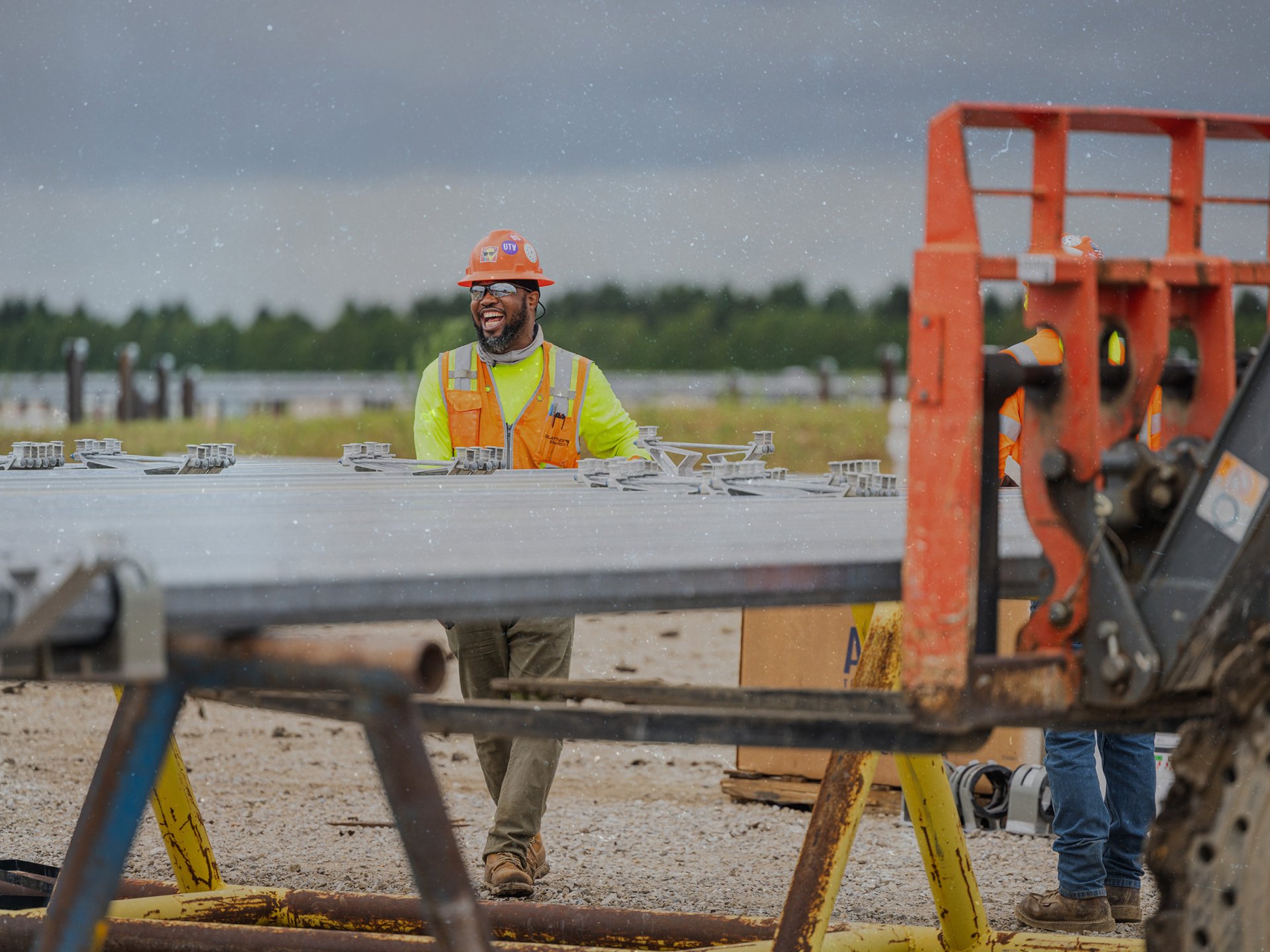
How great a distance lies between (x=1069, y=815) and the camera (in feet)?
16.4

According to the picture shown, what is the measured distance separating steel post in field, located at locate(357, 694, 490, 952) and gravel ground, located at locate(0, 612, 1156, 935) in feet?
9.45

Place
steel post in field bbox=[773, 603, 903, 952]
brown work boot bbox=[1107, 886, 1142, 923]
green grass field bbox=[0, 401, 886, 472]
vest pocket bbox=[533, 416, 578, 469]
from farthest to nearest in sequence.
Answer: green grass field bbox=[0, 401, 886, 472], vest pocket bbox=[533, 416, 578, 469], brown work boot bbox=[1107, 886, 1142, 923], steel post in field bbox=[773, 603, 903, 952]

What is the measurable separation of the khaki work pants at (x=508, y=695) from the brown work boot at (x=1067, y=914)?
1622 millimetres

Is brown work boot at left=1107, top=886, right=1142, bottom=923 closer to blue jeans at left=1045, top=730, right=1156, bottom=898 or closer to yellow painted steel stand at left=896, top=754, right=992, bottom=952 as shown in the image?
blue jeans at left=1045, top=730, right=1156, bottom=898

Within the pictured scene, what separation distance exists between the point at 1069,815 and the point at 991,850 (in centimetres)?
95

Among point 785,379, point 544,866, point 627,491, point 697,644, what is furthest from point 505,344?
point 785,379

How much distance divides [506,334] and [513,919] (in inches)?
100

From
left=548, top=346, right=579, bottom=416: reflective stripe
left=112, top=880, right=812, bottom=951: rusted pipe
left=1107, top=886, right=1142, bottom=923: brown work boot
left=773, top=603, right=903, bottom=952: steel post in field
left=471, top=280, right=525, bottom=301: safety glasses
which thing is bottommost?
left=1107, top=886, right=1142, bottom=923: brown work boot

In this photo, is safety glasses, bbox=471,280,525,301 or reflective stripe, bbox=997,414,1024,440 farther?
safety glasses, bbox=471,280,525,301

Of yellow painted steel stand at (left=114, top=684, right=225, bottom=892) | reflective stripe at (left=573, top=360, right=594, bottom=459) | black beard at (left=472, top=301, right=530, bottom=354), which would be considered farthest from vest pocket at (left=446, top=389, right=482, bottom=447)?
yellow painted steel stand at (left=114, top=684, right=225, bottom=892)

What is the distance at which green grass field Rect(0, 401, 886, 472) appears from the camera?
1989 cm

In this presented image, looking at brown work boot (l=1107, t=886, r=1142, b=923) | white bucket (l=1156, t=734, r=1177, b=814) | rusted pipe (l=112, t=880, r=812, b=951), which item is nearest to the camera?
rusted pipe (l=112, t=880, r=812, b=951)

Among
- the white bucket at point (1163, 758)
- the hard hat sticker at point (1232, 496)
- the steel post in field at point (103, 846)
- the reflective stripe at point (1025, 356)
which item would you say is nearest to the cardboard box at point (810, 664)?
the white bucket at point (1163, 758)

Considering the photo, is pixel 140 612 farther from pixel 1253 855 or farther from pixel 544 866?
pixel 544 866
